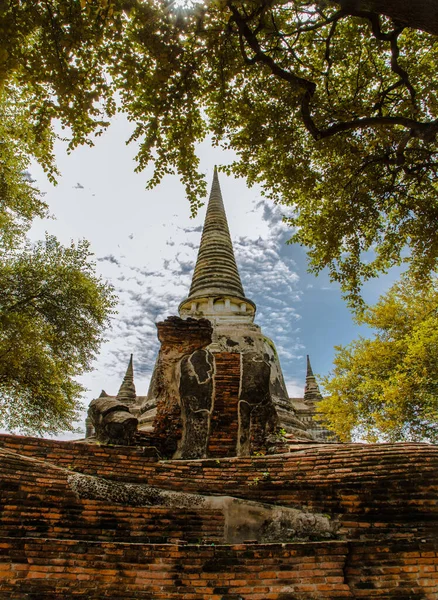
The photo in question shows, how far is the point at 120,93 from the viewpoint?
24.2 feet

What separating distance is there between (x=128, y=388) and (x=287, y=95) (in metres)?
17.1

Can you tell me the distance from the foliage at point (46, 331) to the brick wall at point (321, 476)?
8341 mm

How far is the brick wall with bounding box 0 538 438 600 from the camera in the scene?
3602 mm

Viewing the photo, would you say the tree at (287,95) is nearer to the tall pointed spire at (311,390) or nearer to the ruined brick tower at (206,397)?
the ruined brick tower at (206,397)

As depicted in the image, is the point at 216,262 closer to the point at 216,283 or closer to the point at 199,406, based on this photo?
the point at 216,283

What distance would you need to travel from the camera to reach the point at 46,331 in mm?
13477

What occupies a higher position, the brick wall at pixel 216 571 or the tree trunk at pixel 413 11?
the tree trunk at pixel 413 11

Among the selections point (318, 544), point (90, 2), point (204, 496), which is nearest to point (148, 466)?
point (204, 496)

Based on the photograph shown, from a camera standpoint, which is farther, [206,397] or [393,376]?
[393,376]

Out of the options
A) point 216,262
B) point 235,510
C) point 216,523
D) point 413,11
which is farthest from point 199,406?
point 216,262

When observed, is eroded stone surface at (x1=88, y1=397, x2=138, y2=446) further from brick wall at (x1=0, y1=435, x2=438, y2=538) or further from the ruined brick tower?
brick wall at (x1=0, y1=435, x2=438, y2=538)

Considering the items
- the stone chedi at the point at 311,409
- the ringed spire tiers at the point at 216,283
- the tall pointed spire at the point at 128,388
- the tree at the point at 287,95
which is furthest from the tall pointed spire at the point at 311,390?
the tree at the point at 287,95

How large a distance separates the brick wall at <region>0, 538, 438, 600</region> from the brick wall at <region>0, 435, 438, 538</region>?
423mm

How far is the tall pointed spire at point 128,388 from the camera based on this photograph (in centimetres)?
2073
